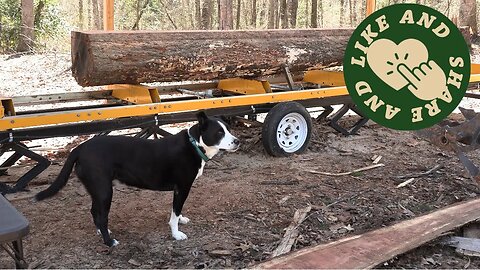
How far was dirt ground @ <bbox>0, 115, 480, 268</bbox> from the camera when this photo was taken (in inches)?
179

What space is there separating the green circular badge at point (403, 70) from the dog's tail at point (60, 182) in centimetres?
235

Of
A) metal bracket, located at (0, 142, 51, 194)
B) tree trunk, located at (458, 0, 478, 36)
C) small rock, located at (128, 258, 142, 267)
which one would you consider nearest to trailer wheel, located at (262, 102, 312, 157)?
metal bracket, located at (0, 142, 51, 194)

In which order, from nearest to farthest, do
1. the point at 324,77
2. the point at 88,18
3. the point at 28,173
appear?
1. the point at 28,173
2. the point at 324,77
3. the point at 88,18

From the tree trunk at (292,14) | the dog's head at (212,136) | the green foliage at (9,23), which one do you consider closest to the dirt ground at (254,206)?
the dog's head at (212,136)

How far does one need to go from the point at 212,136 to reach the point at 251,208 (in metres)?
1.19

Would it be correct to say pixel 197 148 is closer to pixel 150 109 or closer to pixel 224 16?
pixel 150 109

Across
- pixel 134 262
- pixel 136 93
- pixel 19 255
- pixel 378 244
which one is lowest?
pixel 134 262

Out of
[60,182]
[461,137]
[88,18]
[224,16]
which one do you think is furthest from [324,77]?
[88,18]

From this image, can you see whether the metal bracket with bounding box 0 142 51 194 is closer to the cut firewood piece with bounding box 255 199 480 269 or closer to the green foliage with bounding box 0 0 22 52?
the cut firewood piece with bounding box 255 199 480 269

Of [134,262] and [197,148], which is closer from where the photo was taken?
[134,262]

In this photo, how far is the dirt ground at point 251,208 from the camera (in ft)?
14.9

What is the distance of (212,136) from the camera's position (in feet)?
15.9

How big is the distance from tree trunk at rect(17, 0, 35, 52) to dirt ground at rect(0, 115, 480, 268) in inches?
375

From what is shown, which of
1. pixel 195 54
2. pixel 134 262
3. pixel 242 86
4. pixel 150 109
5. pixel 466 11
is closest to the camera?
pixel 134 262
